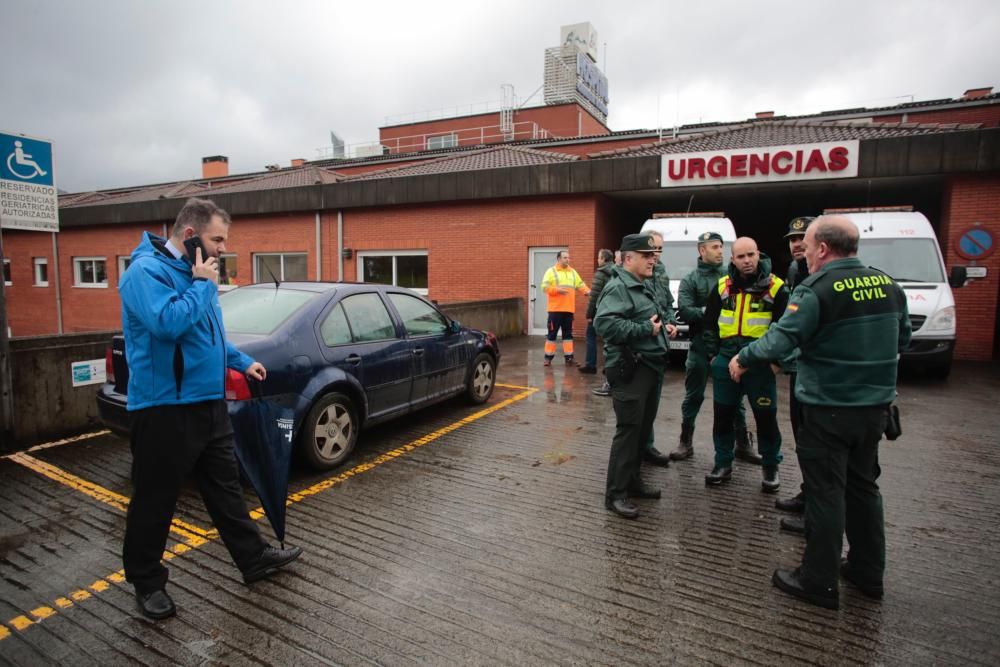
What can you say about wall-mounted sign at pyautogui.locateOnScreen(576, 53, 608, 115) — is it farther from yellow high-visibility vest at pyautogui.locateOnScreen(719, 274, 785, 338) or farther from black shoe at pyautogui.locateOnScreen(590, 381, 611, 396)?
yellow high-visibility vest at pyautogui.locateOnScreen(719, 274, 785, 338)

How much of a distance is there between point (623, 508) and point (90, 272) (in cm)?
2587

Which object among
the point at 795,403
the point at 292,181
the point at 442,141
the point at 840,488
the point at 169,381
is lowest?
the point at 840,488

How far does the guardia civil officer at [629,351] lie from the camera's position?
3783mm

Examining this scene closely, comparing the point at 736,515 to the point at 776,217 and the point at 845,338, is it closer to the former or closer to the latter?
the point at 845,338

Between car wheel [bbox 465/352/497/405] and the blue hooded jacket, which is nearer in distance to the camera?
the blue hooded jacket

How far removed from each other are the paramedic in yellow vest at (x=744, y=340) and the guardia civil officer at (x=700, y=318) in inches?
9.7

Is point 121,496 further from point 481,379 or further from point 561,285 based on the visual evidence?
point 561,285

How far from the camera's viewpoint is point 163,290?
8.25ft

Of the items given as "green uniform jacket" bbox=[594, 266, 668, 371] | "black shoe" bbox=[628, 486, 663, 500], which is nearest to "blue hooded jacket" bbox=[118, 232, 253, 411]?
"green uniform jacket" bbox=[594, 266, 668, 371]

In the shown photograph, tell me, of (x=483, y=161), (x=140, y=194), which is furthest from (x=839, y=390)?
(x=140, y=194)

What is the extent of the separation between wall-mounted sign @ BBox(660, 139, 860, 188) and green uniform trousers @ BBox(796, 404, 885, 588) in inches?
419

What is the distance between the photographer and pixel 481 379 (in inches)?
275

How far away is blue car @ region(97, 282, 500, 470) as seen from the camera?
169 inches

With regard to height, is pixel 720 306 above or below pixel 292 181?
below
